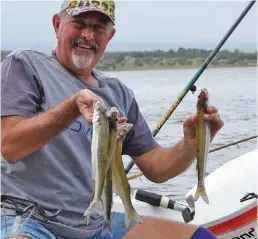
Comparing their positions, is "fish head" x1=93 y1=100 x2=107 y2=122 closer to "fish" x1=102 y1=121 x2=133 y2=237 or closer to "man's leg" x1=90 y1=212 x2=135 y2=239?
"fish" x1=102 y1=121 x2=133 y2=237

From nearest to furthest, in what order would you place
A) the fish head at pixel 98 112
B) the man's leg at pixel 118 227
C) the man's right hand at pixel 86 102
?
the fish head at pixel 98 112 → the man's right hand at pixel 86 102 → the man's leg at pixel 118 227

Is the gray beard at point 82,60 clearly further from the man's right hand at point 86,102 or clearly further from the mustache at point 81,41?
the man's right hand at point 86,102

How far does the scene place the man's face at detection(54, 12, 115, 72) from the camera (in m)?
3.42

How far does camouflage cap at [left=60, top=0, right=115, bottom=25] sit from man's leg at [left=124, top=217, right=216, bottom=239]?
137 centimetres

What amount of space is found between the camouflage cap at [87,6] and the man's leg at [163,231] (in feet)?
4.51

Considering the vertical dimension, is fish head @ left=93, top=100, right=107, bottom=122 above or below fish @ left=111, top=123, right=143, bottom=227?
above

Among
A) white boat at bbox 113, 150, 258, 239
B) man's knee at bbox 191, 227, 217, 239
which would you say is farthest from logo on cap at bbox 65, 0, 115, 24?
white boat at bbox 113, 150, 258, 239

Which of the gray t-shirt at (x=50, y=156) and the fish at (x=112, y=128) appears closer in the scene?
the fish at (x=112, y=128)

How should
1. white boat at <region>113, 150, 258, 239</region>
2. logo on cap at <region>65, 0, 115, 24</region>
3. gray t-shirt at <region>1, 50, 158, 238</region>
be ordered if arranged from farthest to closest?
white boat at <region>113, 150, 258, 239</region> → logo on cap at <region>65, 0, 115, 24</region> → gray t-shirt at <region>1, 50, 158, 238</region>

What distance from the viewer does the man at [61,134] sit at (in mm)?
2969

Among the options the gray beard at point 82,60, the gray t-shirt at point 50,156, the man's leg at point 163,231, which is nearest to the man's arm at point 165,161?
the man's leg at point 163,231

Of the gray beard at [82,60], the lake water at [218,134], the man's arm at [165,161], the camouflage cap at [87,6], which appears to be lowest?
the lake water at [218,134]

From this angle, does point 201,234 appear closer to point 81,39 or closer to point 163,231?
point 163,231

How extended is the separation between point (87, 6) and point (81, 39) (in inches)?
8.0
